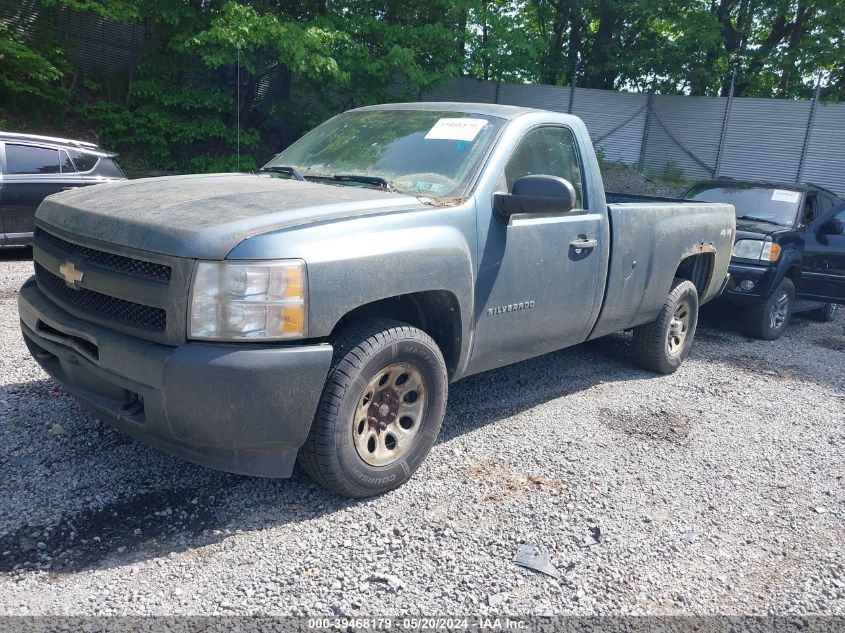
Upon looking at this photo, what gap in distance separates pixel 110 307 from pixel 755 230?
6.71 meters

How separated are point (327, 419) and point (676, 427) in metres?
2.71

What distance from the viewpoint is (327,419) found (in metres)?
2.99

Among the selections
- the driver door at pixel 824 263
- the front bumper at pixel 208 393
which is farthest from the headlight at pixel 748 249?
the front bumper at pixel 208 393

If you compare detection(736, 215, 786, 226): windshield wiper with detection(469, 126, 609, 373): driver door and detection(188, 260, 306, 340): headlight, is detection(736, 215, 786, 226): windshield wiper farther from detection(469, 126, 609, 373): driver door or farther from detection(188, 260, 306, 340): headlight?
detection(188, 260, 306, 340): headlight

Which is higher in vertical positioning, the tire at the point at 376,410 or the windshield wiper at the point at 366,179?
the windshield wiper at the point at 366,179

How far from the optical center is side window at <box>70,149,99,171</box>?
8.57 meters

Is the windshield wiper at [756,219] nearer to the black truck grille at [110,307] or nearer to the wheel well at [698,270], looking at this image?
the wheel well at [698,270]

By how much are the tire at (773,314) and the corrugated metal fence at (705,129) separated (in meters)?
9.96

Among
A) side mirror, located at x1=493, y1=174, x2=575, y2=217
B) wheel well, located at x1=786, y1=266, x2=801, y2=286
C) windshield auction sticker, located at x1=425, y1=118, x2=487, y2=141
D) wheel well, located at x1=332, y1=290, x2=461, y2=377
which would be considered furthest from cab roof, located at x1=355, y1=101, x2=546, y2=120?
wheel well, located at x1=786, y1=266, x2=801, y2=286

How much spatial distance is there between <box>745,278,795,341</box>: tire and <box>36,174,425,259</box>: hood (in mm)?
5228

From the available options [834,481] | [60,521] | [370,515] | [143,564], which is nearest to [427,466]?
[370,515]

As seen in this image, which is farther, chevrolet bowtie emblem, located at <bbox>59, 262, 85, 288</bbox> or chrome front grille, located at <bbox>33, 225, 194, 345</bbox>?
chevrolet bowtie emblem, located at <bbox>59, 262, 85, 288</bbox>

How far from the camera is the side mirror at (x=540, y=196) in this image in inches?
141

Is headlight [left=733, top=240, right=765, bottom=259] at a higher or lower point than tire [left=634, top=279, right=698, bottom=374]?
higher
